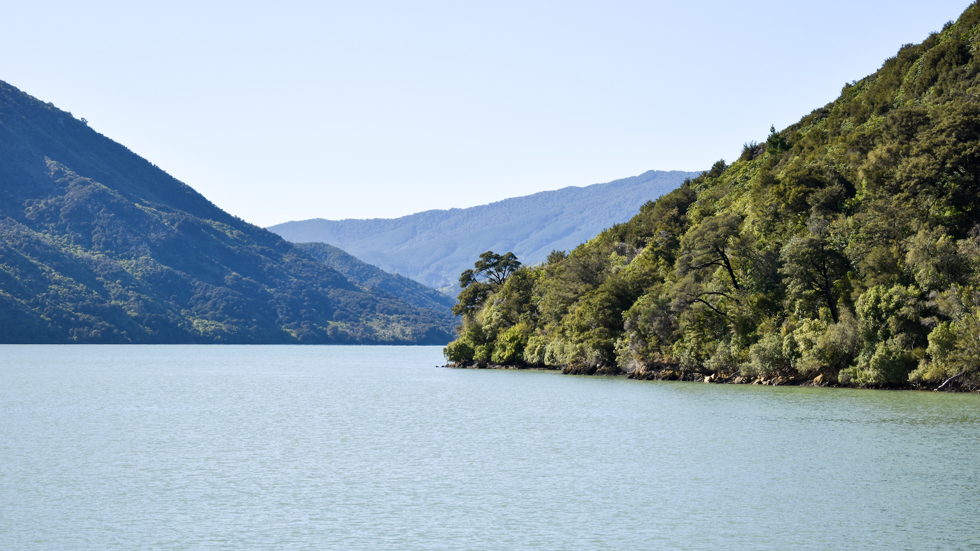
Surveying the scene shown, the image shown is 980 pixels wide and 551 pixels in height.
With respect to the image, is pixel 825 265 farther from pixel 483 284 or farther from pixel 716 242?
pixel 483 284

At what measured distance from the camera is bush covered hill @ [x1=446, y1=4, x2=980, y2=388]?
55750 mm

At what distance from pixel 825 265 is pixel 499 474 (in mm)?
42084

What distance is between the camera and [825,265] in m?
62.5

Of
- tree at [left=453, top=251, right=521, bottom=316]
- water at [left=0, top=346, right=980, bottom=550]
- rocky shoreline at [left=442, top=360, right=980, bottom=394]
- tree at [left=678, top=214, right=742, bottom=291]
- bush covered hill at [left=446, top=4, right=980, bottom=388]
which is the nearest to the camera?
water at [left=0, top=346, right=980, bottom=550]

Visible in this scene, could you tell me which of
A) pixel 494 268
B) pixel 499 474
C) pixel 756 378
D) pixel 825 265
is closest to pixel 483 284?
pixel 494 268

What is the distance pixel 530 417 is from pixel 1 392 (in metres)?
41.5

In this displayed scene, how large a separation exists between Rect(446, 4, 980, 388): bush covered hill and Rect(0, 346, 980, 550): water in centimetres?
589

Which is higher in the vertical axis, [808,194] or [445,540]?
[808,194]

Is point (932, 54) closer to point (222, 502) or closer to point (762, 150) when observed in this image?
point (762, 150)

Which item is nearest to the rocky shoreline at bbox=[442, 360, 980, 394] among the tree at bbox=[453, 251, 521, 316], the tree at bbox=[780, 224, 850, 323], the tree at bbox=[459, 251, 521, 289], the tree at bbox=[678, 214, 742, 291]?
the tree at bbox=[780, 224, 850, 323]

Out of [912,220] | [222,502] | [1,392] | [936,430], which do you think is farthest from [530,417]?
[1,392]

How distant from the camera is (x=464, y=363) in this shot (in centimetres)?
11412

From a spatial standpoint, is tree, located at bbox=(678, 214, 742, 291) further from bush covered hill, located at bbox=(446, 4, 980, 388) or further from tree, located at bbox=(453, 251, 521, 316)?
tree, located at bbox=(453, 251, 521, 316)

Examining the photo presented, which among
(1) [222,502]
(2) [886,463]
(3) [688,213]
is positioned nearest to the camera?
(1) [222,502]
